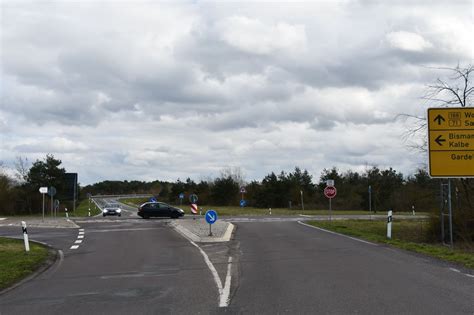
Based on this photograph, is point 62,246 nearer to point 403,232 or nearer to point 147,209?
point 403,232

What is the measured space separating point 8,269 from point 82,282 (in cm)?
320

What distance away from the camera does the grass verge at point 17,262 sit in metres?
12.5

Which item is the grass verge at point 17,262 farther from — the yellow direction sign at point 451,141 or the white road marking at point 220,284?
the yellow direction sign at point 451,141

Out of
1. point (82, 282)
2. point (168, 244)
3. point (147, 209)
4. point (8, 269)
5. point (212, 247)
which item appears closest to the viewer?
point (82, 282)

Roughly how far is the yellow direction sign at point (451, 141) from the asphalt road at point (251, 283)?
468 cm

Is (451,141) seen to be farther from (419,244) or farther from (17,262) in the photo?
(17,262)

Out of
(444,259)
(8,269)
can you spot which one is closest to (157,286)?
(8,269)

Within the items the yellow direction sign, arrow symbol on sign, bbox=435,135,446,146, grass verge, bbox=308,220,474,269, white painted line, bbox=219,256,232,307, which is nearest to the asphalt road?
white painted line, bbox=219,256,232,307

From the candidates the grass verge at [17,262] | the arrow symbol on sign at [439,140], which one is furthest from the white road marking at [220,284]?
the arrow symbol on sign at [439,140]

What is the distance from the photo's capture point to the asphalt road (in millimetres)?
8359

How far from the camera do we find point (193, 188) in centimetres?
11219

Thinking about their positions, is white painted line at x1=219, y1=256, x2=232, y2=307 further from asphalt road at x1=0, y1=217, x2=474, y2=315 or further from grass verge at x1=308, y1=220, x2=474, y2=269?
grass verge at x1=308, y1=220, x2=474, y2=269

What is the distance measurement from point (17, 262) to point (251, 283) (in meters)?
7.63

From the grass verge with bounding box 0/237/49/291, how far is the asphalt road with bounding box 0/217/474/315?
21.6 inches
